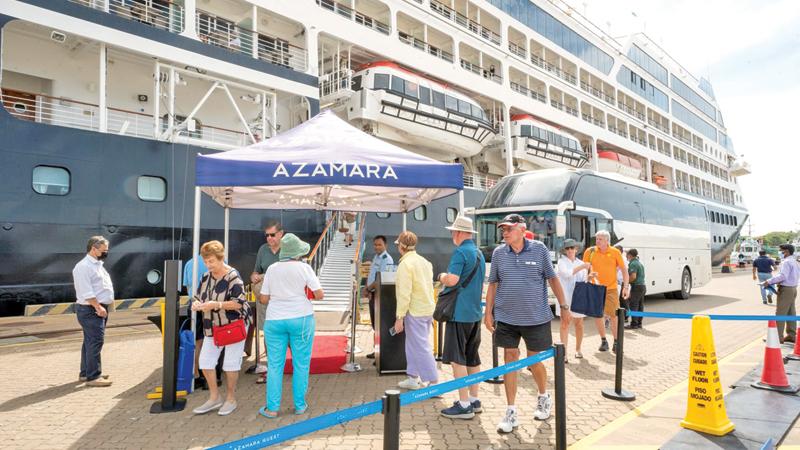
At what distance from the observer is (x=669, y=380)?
5.41 meters

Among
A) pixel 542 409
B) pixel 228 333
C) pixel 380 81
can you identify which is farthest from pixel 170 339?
pixel 380 81

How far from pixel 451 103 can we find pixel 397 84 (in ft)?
8.51

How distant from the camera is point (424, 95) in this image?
53.1 feet

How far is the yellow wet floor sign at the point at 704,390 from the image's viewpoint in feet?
12.3

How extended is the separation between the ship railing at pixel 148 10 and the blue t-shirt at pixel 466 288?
10.1 m

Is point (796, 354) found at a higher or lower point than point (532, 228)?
lower

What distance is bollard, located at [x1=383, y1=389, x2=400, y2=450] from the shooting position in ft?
6.56

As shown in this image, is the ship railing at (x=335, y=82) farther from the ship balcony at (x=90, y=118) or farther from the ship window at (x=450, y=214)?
the ship window at (x=450, y=214)

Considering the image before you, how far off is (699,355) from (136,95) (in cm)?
1293

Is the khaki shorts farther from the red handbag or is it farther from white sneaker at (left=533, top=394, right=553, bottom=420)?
the red handbag

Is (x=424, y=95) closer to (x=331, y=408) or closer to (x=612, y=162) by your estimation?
(x=331, y=408)

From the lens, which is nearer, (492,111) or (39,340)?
(39,340)

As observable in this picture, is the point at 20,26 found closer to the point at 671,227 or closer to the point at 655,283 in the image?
the point at 655,283

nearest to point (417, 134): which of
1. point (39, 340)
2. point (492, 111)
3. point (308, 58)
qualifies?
point (308, 58)
